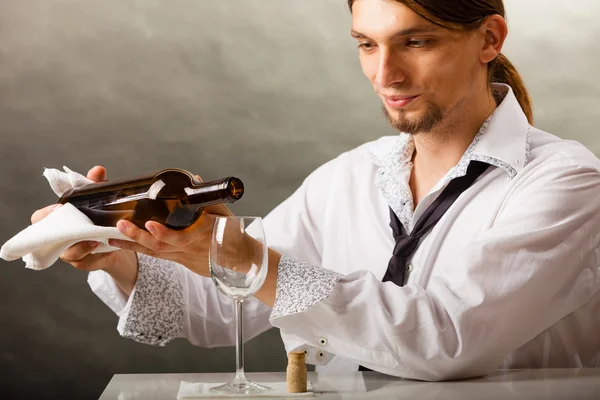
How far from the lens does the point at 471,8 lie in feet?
6.39

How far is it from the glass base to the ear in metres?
1.04

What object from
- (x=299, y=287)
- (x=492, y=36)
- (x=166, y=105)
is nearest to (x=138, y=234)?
(x=299, y=287)

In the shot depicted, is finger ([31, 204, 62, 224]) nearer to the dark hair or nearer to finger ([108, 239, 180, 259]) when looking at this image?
finger ([108, 239, 180, 259])

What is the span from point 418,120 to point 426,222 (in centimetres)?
24

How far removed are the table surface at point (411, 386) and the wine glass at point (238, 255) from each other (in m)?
0.19

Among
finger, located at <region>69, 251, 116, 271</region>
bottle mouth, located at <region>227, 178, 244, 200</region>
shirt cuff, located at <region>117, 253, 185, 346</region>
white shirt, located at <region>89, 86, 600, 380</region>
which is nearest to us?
bottle mouth, located at <region>227, 178, 244, 200</region>

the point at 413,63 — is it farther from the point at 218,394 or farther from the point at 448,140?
A: the point at 218,394

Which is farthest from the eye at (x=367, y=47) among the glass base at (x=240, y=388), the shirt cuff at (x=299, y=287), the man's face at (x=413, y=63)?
the glass base at (x=240, y=388)

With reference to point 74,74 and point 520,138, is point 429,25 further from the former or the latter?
point 74,74

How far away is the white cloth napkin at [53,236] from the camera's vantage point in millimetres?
1459

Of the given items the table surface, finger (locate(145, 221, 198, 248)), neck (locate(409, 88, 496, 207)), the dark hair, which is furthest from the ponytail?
finger (locate(145, 221, 198, 248))

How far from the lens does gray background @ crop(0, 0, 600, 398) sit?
308 cm

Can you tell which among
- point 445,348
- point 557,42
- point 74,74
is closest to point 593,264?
point 445,348

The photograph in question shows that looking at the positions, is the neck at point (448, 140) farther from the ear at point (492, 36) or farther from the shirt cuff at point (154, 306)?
the shirt cuff at point (154, 306)
